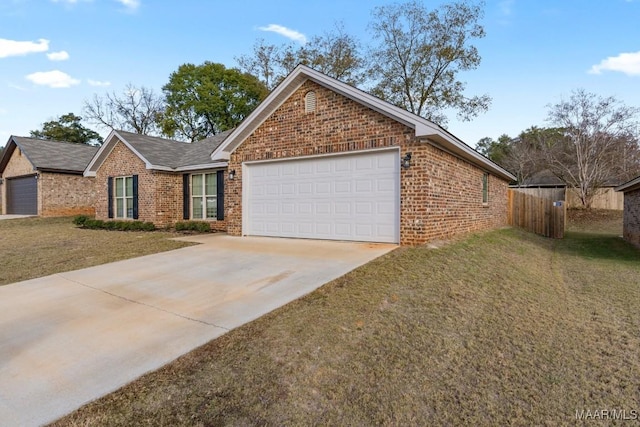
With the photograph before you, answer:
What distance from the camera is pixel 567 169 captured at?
24203 millimetres

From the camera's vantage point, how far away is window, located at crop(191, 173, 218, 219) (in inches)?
533

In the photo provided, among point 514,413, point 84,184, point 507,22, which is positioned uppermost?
point 507,22

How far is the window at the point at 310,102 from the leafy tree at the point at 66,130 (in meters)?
43.8

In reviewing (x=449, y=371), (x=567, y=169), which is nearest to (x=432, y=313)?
(x=449, y=371)

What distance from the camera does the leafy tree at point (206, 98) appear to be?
33.8 meters

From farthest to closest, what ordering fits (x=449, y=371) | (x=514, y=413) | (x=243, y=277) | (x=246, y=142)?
(x=246, y=142)
(x=243, y=277)
(x=449, y=371)
(x=514, y=413)

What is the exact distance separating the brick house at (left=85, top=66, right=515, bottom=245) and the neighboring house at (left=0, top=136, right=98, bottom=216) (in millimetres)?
14256

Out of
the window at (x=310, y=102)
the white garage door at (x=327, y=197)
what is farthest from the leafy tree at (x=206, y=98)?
the window at (x=310, y=102)

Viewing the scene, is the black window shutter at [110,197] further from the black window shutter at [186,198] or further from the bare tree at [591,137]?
the bare tree at [591,137]

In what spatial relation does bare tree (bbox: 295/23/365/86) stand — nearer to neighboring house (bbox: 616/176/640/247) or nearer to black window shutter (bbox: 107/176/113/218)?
black window shutter (bbox: 107/176/113/218)

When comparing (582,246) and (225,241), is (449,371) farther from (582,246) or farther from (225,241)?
(582,246)

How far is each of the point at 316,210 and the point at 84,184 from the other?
1971cm

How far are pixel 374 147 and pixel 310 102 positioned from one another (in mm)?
2366

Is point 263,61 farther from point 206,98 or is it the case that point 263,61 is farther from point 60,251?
point 60,251
